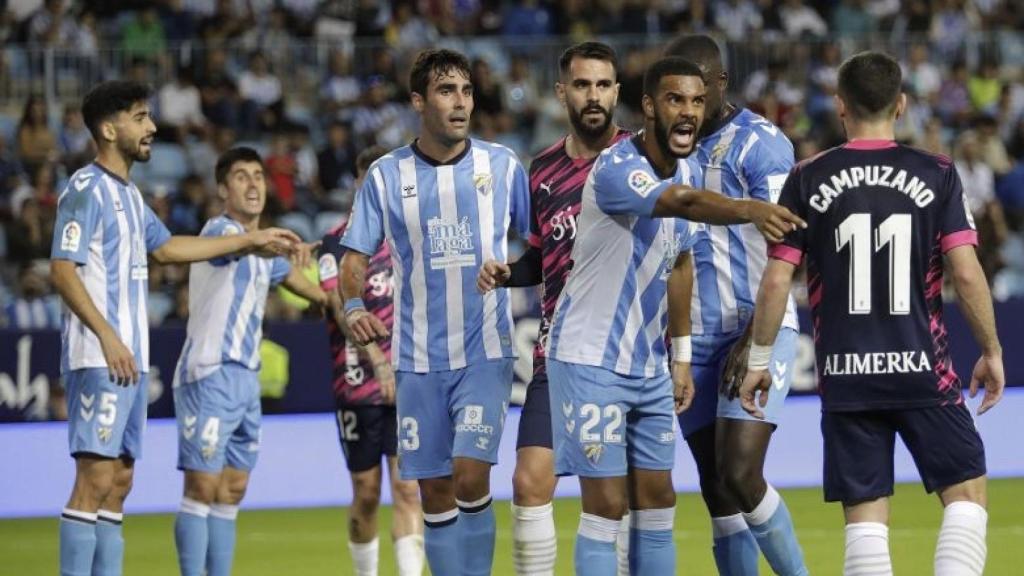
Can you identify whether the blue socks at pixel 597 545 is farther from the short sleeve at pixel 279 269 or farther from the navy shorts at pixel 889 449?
the short sleeve at pixel 279 269

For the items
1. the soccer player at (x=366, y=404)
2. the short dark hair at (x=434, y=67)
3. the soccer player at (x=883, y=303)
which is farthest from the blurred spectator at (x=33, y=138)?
the soccer player at (x=883, y=303)

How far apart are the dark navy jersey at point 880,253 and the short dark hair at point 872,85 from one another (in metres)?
0.12

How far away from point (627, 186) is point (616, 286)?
482 mm

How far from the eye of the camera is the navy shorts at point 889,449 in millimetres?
6324

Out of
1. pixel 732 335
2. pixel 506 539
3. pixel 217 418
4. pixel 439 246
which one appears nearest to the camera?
pixel 439 246

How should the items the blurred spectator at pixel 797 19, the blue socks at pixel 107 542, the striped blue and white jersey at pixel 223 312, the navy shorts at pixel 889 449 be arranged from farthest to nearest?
the blurred spectator at pixel 797 19
the striped blue and white jersey at pixel 223 312
the blue socks at pixel 107 542
the navy shorts at pixel 889 449

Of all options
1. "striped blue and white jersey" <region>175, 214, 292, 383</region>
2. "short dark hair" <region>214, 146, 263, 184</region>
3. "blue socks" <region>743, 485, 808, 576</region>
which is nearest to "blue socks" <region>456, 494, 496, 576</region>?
"blue socks" <region>743, 485, 808, 576</region>

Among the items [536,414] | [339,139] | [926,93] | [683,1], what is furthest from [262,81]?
[536,414]

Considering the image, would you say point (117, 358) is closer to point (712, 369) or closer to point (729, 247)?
point (712, 369)

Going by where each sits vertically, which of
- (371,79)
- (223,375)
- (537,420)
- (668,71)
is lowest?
(537,420)

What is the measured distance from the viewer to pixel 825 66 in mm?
20859

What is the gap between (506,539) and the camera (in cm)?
1159

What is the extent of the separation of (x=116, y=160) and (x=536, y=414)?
245 centimetres

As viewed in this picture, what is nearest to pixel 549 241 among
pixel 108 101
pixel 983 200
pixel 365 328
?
pixel 365 328
